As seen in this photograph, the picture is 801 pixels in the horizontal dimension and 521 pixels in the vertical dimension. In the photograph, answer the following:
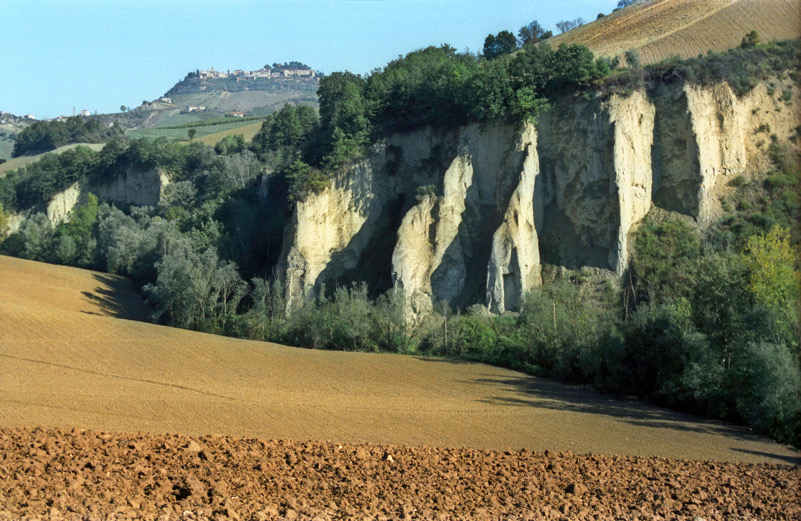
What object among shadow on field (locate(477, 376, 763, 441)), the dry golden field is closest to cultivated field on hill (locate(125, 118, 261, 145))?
the dry golden field

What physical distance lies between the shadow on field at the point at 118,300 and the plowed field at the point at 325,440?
9064mm

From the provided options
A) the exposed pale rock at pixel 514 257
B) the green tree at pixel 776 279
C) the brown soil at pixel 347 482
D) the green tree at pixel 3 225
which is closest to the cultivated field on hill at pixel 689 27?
the exposed pale rock at pixel 514 257

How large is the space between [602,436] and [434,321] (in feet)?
48.9

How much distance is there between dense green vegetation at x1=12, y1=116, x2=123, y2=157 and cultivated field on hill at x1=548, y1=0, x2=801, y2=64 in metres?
66.6

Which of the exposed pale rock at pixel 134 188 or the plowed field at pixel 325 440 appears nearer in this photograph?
the plowed field at pixel 325 440

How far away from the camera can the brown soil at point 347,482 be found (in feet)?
49.7

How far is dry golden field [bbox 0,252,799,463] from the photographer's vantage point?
72.3 ft

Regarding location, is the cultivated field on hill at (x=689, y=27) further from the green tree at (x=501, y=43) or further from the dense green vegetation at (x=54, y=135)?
the dense green vegetation at (x=54, y=135)

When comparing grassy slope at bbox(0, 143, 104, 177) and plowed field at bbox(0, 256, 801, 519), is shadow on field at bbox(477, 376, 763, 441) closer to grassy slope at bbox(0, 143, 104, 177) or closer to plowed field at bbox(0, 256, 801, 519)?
plowed field at bbox(0, 256, 801, 519)

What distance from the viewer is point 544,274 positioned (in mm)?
37969

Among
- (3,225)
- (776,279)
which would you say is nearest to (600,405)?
(776,279)

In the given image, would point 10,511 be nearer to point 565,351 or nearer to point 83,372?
point 83,372

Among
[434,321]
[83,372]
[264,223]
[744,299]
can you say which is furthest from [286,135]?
[744,299]

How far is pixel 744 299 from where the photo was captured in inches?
1035
